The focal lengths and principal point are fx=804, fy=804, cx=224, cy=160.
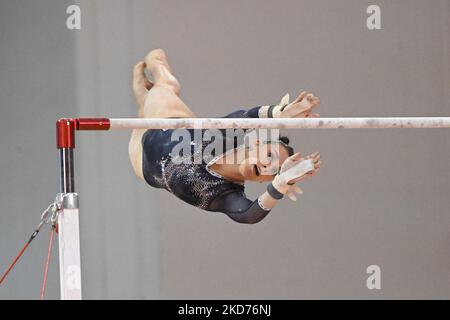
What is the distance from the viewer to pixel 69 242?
1923 millimetres

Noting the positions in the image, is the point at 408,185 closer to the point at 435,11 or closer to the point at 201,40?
the point at 435,11

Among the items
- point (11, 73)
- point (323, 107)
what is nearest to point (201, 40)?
point (323, 107)

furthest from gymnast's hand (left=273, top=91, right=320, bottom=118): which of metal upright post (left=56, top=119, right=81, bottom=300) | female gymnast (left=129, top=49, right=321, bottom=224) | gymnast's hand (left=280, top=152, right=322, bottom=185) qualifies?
metal upright post (left=56, top=119, right=81, bottom=300)

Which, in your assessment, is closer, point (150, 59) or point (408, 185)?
point (150, 59)

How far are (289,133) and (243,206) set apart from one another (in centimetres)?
103

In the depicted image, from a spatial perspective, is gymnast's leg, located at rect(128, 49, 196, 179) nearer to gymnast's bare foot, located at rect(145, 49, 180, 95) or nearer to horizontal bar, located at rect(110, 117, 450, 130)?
gymnast's bare foot, located at rect(145, 49, 180, 95)

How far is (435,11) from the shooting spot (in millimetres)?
3777

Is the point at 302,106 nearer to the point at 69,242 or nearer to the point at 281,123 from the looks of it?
the point at 281,123

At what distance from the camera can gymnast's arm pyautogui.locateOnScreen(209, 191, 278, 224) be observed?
2.71 meters

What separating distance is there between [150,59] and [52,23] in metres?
0.67

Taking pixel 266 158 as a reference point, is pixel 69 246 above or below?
below

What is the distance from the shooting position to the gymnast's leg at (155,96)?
311 cm

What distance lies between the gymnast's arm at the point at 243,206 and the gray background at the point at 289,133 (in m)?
0.90

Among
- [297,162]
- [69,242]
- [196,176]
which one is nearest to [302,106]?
[297,162]
